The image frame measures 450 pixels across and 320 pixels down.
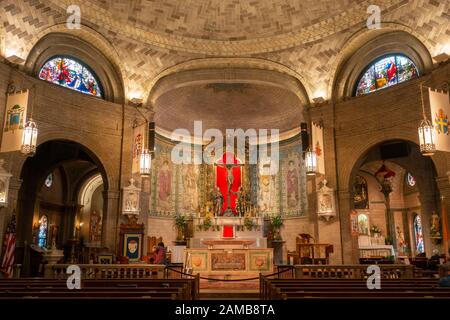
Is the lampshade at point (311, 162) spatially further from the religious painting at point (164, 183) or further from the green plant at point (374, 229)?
the religious painting at point (164, 183)

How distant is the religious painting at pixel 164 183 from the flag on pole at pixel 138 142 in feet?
20.4

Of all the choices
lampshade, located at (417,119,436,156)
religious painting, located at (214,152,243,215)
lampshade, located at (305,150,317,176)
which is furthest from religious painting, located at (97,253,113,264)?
lampshade, located at (417,119,436,156)

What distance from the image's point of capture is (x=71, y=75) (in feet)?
53.2

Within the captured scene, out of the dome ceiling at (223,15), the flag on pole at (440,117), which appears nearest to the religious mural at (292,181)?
the dome ceiling at (223,15)

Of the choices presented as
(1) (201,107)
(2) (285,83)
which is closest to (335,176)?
(2) (285,83)

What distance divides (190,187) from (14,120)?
1321 centimetres

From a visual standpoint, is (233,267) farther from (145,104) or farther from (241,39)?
(241,39)

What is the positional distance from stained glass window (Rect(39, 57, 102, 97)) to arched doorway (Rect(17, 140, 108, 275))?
94.0 inches

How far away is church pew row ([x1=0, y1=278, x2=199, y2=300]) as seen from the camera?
4949 millimetres

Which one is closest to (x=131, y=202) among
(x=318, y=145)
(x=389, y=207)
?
(x=318, y=145)

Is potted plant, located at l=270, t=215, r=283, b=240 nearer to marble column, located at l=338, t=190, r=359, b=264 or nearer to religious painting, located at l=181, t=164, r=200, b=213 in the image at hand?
religious painting, located at l=181, t=164, r=200, b=213

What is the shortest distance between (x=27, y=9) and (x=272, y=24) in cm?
966

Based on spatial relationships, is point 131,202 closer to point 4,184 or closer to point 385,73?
point 4,184

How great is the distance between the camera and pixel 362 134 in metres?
16.1
